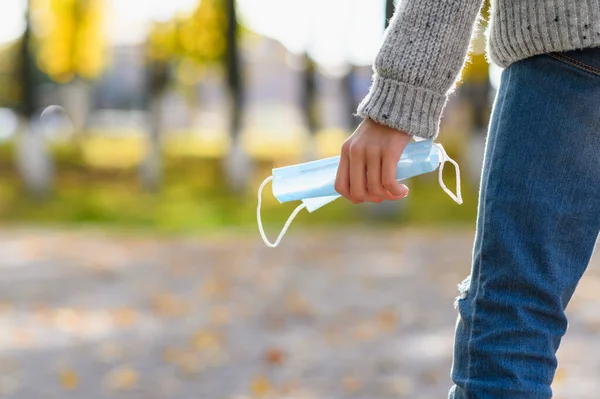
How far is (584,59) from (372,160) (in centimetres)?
40

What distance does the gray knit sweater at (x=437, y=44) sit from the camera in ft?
5.62

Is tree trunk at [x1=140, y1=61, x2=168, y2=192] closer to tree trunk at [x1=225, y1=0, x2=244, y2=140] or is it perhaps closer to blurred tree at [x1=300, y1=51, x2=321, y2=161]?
tree trunk at [x1=225, y1=0, x2=244, y2=140]

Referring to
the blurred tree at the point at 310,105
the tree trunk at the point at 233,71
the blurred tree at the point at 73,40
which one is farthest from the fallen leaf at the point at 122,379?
the blurred tree at the point at 73,40

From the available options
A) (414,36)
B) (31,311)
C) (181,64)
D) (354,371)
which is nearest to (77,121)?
(181,64)

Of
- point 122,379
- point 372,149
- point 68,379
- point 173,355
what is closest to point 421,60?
point 372,149

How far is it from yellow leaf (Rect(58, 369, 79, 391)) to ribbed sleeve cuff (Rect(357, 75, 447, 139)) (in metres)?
3.20

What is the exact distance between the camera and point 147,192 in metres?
16.6

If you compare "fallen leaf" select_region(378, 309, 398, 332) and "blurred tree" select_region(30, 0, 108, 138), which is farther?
"blurred tree" select_region(30, 0, 108, 138)

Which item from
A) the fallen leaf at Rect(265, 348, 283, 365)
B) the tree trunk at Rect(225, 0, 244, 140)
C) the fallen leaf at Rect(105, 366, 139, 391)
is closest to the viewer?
the fallen leaf at Rect(105, 366, 139, 391)

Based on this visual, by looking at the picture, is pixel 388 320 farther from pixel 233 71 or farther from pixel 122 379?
pixel 233 71

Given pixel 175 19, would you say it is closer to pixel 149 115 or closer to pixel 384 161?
pixel 149 115

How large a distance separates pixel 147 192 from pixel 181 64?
6402mm

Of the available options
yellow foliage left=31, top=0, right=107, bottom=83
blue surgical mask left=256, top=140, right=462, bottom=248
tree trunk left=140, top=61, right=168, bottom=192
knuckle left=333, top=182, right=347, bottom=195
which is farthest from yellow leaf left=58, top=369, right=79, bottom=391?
yellow foliage left=31, top=0, right=107, bottom=83

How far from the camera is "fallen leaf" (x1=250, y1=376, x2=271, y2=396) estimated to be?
4430 millimetres
